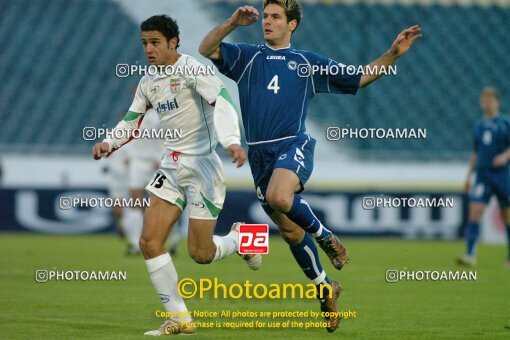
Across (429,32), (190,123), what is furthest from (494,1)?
(190,123)

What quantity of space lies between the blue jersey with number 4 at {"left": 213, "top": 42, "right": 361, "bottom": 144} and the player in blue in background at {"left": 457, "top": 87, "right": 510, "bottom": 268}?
5879 millimetres

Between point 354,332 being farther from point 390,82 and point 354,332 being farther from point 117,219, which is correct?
point 390,82

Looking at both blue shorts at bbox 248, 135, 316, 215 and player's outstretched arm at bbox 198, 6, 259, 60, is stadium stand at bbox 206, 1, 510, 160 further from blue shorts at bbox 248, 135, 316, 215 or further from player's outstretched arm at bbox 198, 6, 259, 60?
player's outstretched arm at bbox 198, 6, 259, 60

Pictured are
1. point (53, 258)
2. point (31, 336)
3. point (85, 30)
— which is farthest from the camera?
point (85, 30)

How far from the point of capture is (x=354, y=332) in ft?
21.2

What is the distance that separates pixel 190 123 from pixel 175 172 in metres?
0.34

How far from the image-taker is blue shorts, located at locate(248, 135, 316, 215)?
260 inches

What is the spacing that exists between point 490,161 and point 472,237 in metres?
1.10

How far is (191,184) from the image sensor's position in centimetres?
673

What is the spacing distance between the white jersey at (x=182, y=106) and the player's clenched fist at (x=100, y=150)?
8cm

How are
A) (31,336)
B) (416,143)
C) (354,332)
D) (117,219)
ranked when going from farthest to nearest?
(416,143) < (117,219) < (354,332) < (31,336)
